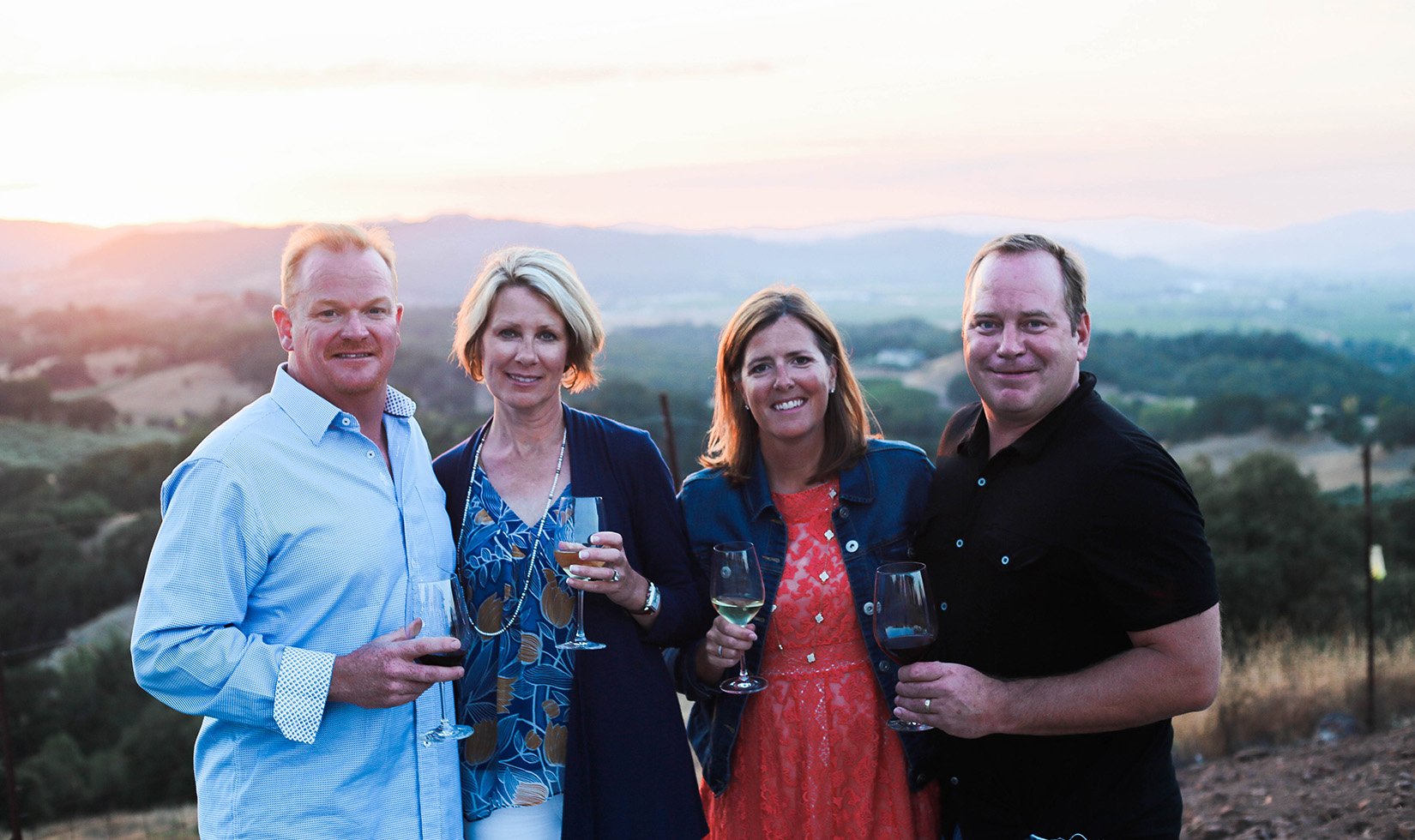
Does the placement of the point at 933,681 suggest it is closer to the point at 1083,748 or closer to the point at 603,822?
the point at 1083,748

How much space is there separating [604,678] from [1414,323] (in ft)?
454

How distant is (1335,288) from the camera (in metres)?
177

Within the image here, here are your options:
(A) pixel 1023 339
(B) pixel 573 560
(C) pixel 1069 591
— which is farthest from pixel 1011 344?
(B) pixel 573 560

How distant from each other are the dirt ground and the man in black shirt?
3488mm

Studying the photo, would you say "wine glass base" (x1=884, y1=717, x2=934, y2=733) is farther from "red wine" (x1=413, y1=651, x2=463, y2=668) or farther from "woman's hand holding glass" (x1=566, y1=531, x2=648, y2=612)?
"red wine" (x1=413, y1=651, x2=463, y2=668)

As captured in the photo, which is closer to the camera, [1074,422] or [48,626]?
[1074,422]

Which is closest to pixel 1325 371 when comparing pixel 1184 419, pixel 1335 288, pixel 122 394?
pixel 1184 419

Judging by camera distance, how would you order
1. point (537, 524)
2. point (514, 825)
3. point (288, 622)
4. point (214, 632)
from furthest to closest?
1. point (537, 524)
2. point (514, 825)
3. point (288, 622)
4. point (214, 632)

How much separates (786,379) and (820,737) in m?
1.07

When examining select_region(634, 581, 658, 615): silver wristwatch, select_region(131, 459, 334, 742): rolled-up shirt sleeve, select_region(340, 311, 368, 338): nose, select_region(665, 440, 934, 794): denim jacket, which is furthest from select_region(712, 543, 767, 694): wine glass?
select_region(340, 311, 368, 338): nose

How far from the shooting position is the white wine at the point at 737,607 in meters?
2.98

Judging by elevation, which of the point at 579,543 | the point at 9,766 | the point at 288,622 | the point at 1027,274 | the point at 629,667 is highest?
the point at 1027,274

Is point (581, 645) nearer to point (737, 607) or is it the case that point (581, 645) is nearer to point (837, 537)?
point (737, 607)

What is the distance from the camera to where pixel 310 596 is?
8.96 ft
